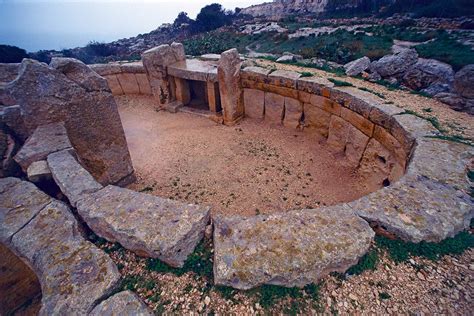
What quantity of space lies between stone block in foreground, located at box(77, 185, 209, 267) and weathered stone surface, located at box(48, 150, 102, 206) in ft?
0.49

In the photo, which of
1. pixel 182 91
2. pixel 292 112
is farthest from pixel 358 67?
pixel 182 91

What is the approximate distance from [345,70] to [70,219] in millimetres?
8334

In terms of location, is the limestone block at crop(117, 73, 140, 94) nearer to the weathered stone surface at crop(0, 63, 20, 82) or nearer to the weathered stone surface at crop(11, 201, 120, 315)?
the weathered stone surface at crop(0, 63, 20, 82)

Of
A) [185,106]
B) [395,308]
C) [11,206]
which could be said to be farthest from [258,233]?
[185,106]

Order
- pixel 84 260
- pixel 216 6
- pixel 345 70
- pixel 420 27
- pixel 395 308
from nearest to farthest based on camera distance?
pixel 395 308, pixel 84 260, pixel 345 70, pixel 420 27, pixel 216 6

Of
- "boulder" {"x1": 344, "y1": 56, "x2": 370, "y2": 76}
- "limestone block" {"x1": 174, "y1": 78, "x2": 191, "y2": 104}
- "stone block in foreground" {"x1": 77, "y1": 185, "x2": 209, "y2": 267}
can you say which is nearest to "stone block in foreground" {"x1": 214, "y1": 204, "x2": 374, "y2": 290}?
"stone block in foreground" {"x1": 77, "y1": 185, "x2": 209, "y2": 267}

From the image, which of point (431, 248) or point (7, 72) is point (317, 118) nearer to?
point (431, 248)

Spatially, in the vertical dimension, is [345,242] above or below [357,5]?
below

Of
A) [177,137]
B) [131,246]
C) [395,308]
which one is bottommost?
[177,137]

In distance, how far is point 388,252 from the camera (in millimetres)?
2432

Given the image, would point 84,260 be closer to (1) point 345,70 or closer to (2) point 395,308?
(2) point 395,308

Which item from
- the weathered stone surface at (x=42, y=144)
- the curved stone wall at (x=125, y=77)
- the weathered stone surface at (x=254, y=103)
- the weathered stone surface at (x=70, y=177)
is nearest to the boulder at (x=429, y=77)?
the weathered stone surface at (x=254, y=103)

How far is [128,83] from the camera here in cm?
924

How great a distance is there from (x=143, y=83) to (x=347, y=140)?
24.6 feet
